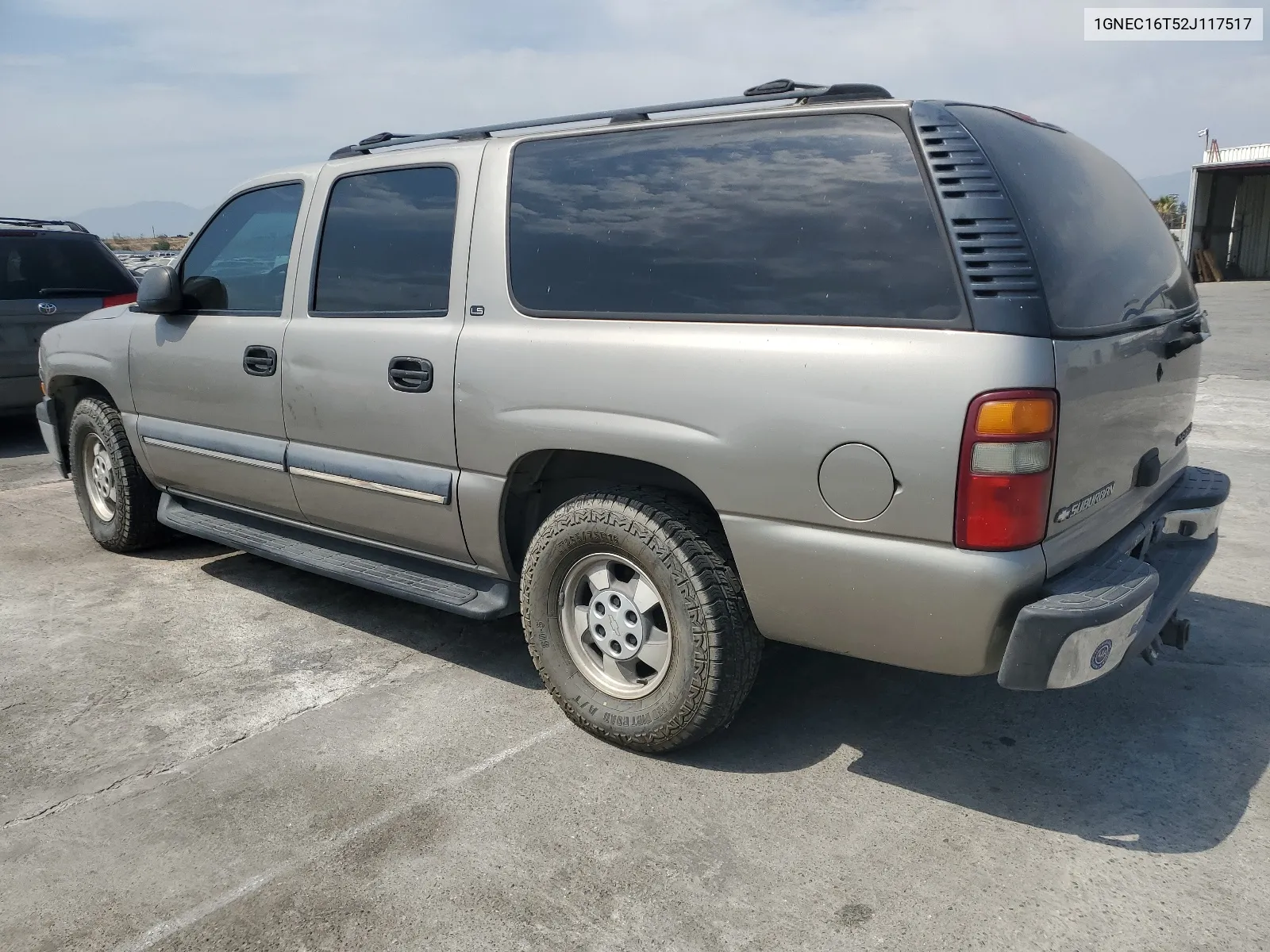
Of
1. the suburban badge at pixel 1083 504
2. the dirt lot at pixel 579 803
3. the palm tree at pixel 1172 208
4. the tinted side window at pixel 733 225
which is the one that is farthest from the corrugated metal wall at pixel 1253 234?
the tinted side window at pixel 733 225

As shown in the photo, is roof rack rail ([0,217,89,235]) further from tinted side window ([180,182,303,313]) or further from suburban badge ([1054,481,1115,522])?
suburban badge ([1054,481,1115,522])

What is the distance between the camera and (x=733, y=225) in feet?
9.68

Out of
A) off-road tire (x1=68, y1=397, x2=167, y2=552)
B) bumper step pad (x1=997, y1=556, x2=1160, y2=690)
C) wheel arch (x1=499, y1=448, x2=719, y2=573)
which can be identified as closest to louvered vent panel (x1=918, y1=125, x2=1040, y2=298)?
bumper step pad (x1=997, y1=556, x2=1160, y2=690)

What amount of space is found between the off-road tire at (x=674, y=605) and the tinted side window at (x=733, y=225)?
2.01 ft

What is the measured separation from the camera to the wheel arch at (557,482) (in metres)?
3.19

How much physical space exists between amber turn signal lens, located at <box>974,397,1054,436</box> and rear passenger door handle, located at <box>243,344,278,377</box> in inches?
110

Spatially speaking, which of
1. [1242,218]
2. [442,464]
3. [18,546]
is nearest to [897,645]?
[442,464]

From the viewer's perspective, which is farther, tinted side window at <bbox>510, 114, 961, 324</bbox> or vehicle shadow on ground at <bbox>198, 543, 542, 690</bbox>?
vehicle shadow on ground at <bbox>198, 543, 542, 690</bbox>

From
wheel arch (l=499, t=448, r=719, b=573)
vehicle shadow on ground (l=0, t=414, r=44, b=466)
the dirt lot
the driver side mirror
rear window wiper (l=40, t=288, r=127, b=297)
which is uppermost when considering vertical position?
the driver side mirror

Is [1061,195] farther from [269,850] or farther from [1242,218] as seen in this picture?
[1242,218]

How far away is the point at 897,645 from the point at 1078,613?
1.50 feet

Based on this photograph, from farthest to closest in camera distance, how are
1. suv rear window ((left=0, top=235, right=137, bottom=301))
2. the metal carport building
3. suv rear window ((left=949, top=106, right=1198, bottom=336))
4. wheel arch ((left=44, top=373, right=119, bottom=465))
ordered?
the metal carport building
suv rear window ((left=0, top=235, right=137, bottom=301))
wheel arch ((left=44, top=373, right=119, bottom=465))
suv rear window ((left=949, top=106, right=1198, bottom=336))

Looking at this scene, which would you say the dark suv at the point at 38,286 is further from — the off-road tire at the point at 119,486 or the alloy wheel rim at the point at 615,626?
the alloy wheel rim at the point at 615,626

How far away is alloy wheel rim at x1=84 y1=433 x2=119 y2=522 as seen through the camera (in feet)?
17.7
